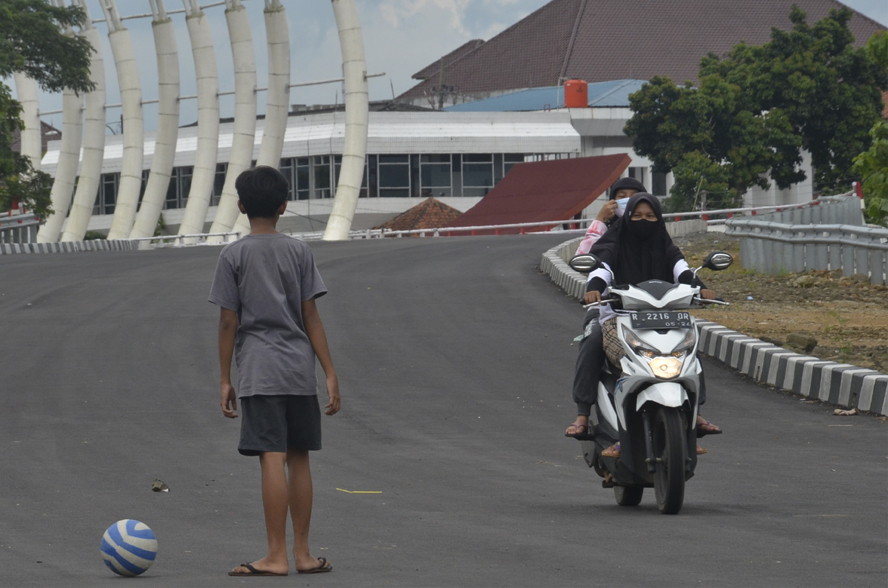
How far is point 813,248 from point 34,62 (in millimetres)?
32212

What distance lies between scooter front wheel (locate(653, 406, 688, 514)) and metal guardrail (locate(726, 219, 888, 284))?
14.2 m

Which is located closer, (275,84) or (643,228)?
(643,228)

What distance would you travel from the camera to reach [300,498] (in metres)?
5.59

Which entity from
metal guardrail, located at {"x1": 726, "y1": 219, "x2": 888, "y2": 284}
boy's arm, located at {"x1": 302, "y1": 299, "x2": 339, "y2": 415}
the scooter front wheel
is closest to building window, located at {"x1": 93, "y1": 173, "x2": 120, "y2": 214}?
metal guardrail, located at {"x1": 726, "y1": 219, "x2": 888, "y2": 284}

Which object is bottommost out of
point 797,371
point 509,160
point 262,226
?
point 797,371

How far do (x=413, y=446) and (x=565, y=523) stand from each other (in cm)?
306

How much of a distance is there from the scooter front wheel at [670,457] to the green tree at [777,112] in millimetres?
55842

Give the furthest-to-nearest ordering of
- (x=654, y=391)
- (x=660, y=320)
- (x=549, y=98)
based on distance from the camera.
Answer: (x=549, y=98) < (x=660, y=320) < (x=654, y=391)

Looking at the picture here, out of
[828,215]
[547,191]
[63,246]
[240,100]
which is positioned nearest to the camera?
[828,215]

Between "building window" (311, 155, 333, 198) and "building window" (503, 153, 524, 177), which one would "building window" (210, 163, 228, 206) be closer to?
"building window" (311, 155, 333, 198)

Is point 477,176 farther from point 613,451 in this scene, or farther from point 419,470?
point 613,451

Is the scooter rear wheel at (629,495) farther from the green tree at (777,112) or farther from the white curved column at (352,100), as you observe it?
the green tree at (777,112)

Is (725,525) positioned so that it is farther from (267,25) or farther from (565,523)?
(267,25)

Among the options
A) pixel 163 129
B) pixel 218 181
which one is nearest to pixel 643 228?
pixel 163 129
